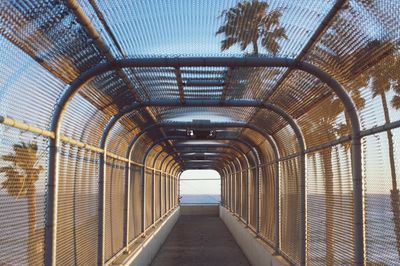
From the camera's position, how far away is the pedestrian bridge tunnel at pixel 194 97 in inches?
167

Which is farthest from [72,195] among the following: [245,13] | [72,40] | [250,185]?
[250,185]

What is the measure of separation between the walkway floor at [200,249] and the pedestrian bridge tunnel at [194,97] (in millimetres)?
4966

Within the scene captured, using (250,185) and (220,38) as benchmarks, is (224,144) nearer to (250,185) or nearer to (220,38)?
(250,185)

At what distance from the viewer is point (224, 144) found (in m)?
17.1

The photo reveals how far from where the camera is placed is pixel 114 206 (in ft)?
29.6

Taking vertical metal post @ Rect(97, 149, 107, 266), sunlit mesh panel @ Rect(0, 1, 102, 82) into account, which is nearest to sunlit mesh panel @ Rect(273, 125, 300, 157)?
vertical metal post @ Rect(97, 149, 107, 266)

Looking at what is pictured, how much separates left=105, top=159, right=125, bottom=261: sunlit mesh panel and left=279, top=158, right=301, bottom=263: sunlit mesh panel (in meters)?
3.08

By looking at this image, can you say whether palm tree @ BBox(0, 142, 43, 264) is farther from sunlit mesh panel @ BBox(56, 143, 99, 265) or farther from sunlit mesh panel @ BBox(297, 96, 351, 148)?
sunlit mesh panel @ BBox(297, 96, 351, 148)

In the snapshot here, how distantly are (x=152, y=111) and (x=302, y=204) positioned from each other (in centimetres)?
378

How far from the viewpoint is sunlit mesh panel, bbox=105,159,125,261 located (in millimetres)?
8297

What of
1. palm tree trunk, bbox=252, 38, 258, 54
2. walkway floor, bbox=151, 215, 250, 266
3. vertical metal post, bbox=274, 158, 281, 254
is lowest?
walkway floor, bbox=151, 215, 250, 266

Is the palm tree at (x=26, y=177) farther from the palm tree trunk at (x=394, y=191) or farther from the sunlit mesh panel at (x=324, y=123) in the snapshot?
the sunlit mesh panel at (x=324, y=123)

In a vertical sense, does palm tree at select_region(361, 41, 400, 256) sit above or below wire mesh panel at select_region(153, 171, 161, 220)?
above

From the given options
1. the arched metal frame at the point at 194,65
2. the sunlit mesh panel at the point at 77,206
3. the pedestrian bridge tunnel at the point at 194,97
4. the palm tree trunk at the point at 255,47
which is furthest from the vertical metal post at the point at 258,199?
the palm tree trunk at the point at 255,47
